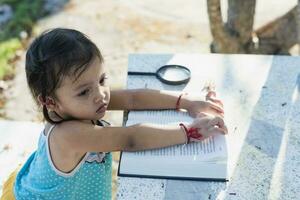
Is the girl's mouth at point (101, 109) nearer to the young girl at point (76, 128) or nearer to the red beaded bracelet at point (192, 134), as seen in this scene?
the young girl at point (76, 128)

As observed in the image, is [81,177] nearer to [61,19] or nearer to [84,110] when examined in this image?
[84,110]

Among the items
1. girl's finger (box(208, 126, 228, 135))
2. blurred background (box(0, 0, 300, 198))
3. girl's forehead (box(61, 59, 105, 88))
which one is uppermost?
girl's forehead (box(61, 59, 105, 88))

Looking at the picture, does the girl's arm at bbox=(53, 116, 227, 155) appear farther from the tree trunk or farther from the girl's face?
the tree trunk

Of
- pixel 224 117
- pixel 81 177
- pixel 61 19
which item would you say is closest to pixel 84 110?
pixel 81 177

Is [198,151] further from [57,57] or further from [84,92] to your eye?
[57,57]

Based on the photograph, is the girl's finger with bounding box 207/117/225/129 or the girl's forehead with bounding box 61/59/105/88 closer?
the girl's forehead with bounding box 61/59/105/88

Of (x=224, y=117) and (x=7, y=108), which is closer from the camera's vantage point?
(x=224, y=117)

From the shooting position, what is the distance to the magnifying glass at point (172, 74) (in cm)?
228

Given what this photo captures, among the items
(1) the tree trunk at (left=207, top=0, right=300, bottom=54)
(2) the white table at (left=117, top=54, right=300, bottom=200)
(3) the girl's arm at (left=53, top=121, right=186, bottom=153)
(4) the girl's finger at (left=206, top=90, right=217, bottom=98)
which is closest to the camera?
(2) the white table at (left=117, top=54, right=300, bottom=200)

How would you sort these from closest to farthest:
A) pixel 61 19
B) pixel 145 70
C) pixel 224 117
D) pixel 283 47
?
pixel 224 117
pixel 145 70
pixel 283 47
pixel 61 19

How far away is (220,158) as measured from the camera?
5.77 feet

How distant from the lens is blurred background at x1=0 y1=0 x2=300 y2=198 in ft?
11.5

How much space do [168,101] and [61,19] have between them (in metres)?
3.28

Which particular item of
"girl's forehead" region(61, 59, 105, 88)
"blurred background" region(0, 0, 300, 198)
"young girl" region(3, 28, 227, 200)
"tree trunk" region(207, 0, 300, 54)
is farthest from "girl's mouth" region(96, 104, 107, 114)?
"tree trunk" region(207, 0, 300, 54)
